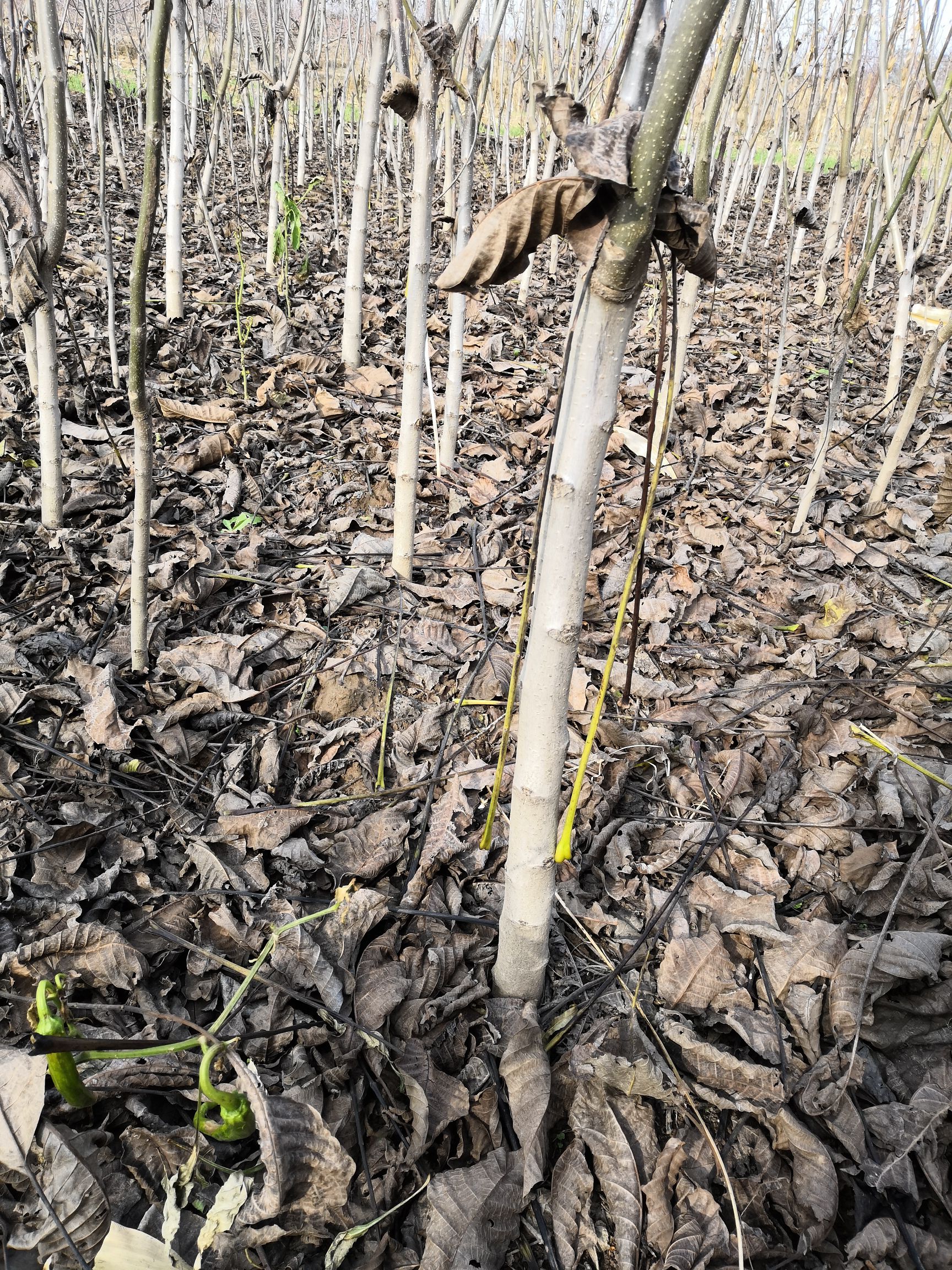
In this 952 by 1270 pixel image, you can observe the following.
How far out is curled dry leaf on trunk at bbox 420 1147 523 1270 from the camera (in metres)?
1.18

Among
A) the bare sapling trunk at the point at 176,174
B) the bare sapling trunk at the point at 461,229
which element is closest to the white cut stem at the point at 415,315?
the bare sapling trunk at the point at 461,229

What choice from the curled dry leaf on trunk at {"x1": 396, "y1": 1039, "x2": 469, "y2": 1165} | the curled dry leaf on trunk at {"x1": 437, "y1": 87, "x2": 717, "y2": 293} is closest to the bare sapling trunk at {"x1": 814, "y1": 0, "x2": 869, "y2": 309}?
the curled dry leaf on trunk at {"x1": 437, "y1": 87, "x2": 717, "y2": 293}

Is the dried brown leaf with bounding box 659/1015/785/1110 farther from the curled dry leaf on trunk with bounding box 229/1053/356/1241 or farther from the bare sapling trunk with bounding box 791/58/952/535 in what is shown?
the bare sapling trunk with bounding box 791/58/952/535

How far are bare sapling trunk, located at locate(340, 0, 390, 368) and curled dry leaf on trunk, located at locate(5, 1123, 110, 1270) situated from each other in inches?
155

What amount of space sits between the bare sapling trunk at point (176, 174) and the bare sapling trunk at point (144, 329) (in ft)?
10.0

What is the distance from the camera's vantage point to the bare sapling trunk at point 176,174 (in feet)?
14.4

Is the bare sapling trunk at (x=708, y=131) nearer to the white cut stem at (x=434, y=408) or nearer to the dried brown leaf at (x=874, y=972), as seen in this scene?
the white cut stem at (x=434, y=408)

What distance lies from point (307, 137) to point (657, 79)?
9.75 meters

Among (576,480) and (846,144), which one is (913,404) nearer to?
(846,144)

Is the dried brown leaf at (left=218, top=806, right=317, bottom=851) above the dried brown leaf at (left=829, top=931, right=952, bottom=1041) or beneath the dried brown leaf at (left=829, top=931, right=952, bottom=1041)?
beneath

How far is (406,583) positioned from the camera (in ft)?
9.21

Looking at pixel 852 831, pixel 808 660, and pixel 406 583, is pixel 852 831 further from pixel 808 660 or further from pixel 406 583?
pixel 406 583

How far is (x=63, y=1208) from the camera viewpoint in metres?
1.19

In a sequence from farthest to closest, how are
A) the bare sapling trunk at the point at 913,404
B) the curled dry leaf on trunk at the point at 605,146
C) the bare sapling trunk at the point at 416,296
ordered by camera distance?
1. the bare sapling trunk at the point at 913,404
2. the bare sapling trunk at the point at 416,296
3. the curled dry leaf on trunk at the point at 605,146
